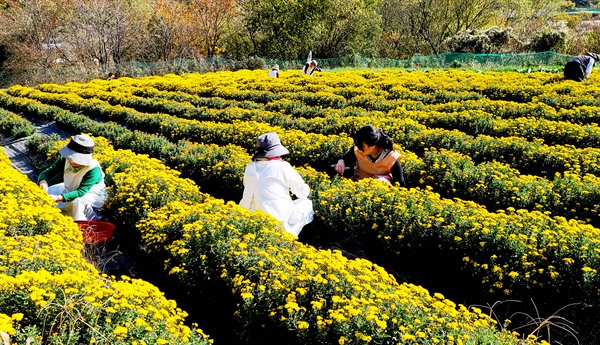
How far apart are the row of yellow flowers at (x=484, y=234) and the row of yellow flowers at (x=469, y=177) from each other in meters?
0.80

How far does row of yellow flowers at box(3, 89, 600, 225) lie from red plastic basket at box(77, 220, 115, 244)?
2.24 meters

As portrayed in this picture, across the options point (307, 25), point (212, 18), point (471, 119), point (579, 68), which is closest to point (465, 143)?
point (471, 119)

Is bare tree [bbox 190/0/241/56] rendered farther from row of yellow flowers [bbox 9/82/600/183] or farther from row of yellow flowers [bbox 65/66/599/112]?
row of yellow flowers [bbox 9/82/600/183]

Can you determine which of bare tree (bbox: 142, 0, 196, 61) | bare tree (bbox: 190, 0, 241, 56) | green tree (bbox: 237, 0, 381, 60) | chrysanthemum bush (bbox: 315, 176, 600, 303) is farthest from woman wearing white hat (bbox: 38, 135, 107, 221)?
bare tree (bbox: 190, 0, 241, 56)

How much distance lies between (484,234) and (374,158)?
2136mm

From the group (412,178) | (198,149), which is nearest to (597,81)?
(412,178)

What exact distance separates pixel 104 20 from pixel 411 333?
36003 mm

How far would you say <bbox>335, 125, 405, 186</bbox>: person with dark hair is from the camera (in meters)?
6.02

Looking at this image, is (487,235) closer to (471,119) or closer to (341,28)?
(471,119)

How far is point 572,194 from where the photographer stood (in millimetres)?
5891

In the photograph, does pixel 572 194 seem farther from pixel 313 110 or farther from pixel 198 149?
pixel 313 110

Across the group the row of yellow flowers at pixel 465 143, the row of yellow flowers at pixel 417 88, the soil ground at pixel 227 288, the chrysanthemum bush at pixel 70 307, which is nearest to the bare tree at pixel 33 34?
the row of yellow flowers at pixel 417 88

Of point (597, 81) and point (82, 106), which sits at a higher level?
point (597, 81)

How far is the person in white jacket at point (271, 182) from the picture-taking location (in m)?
5.30
